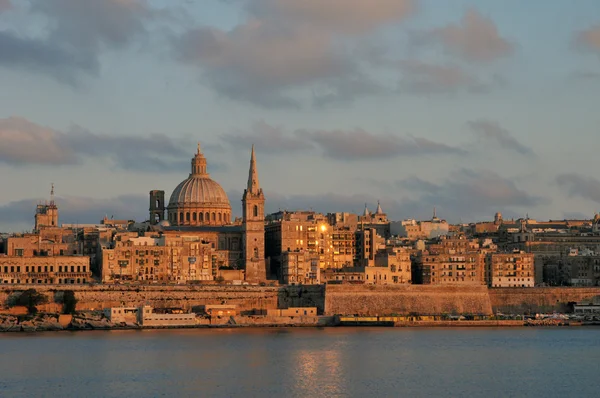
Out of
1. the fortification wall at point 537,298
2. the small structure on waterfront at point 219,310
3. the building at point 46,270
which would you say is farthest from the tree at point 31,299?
the fortification wall at point 537,298

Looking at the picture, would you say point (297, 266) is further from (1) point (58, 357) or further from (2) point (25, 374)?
(2) point (25, 374)

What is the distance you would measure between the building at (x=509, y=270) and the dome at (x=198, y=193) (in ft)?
70.7

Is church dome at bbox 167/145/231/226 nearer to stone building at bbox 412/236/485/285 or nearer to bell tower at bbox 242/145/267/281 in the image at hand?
bell tower at bbox 242/145/267/281

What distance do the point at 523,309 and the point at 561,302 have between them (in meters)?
2.84

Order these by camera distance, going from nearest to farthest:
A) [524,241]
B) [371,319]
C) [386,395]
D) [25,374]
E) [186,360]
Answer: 1. [386,395]
2. [25,374]
3. [186,360]
4. [371,319]
5. [524,241]

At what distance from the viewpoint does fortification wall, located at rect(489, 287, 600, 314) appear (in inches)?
3593

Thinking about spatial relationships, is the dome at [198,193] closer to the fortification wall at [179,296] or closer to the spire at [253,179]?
the spire at [253,179]

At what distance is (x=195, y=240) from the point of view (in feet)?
307

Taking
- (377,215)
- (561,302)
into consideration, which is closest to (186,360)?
(561,302)

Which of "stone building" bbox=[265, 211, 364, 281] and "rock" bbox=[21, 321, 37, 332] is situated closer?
"rock" bbox=[21, 321, 37, 332]

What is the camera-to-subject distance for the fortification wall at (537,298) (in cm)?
9125

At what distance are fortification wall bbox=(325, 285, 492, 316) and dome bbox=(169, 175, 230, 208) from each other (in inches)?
820

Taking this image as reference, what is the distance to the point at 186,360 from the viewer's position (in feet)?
188

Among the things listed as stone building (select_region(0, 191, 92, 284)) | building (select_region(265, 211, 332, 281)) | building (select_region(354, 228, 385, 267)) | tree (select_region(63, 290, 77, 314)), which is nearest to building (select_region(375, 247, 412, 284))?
building (select_region(354, 228, 385, 267))
